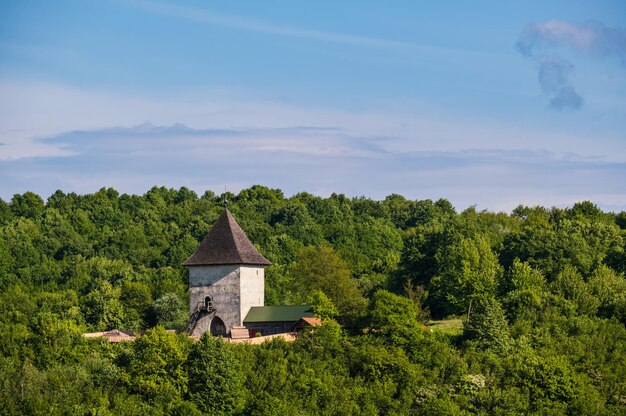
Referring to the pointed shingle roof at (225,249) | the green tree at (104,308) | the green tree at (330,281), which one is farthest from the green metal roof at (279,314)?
the green tree at (104,308)

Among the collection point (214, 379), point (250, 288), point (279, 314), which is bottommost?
point (214, 379)

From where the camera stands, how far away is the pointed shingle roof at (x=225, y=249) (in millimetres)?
71875

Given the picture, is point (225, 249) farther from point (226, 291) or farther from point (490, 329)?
point (490, 329)

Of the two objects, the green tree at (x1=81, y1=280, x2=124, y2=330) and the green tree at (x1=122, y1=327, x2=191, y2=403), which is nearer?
the green tree at (x1=122, y1=327, x2=191, y2=403)

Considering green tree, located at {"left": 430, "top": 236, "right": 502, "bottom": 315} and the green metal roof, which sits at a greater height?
green tree, located at {"left": 430, "top": 236, "right": 502, "bottom": 315}

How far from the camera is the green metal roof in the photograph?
228ft

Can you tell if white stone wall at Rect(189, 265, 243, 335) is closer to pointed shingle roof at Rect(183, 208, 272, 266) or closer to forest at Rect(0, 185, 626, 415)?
pointed shingle roof at Rect(183, 208, 272, 266)

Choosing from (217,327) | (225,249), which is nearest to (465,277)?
(225,249)

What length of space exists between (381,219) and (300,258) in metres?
27.8

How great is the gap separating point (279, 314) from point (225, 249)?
5.12 metres

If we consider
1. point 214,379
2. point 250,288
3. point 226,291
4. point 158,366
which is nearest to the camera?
point 214,379

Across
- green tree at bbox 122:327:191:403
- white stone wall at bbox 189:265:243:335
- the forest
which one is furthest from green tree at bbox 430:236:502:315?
green tree at bbox 122:327:191:403

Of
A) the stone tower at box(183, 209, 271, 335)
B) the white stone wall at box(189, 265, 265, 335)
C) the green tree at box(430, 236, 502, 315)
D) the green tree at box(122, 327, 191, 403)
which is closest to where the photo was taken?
the green tree at box(122, 327, 191, 403)

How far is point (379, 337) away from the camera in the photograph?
6675 cm
